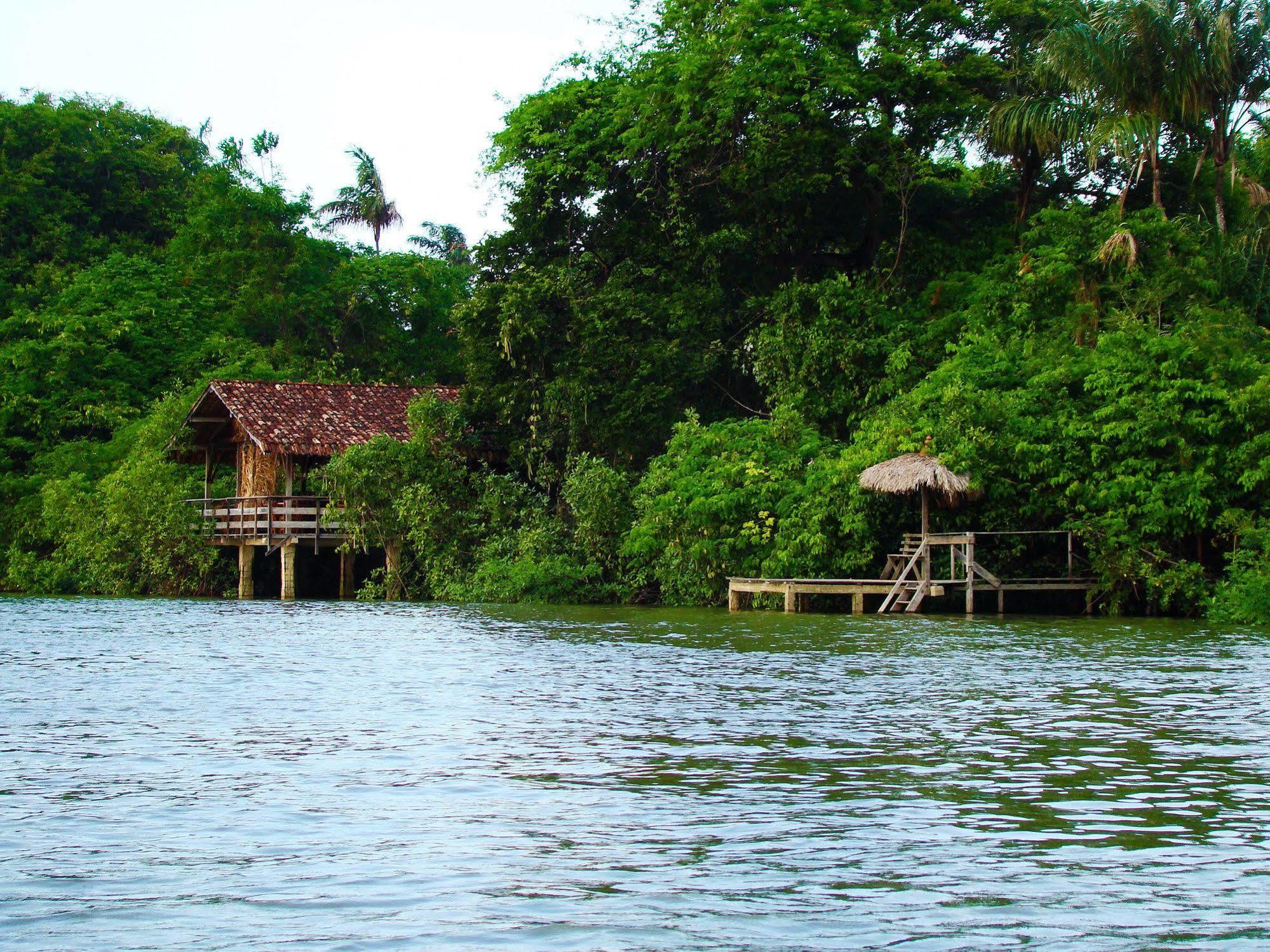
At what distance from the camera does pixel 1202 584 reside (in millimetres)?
23922

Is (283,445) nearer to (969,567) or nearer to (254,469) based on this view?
(254,469)

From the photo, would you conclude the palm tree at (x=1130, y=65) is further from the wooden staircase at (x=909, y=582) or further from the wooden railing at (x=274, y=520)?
→ the wooden railing at (x=274, y=520)

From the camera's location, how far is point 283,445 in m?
34.0

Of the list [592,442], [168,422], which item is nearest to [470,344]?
[592,442]

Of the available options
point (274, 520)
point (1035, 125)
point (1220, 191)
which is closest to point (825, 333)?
point (1035, 125)

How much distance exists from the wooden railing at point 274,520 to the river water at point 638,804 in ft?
60.1

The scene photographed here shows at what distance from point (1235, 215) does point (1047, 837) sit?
2936cm

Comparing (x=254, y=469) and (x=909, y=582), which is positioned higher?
(x=254, y=469)

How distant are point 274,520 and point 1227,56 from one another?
23794mm

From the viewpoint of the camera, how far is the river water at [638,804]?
554cm

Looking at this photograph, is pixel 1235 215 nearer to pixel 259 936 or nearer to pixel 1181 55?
pixel 1181 55

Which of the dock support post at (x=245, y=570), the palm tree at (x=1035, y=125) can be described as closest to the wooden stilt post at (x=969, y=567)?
the palm tree at (x=1035, y=125)

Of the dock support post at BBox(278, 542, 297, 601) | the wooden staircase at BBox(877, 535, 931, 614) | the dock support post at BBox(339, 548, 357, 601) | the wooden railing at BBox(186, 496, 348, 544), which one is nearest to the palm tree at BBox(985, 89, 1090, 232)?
the wooden staircase at BBox(877, 535, 931, 614)

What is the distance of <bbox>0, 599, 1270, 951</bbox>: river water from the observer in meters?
5.54
